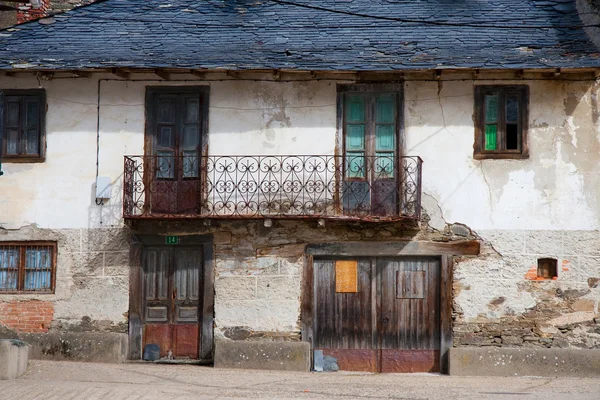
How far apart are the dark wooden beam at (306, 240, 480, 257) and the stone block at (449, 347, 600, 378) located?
64.3 inches

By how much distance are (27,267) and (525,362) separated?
8.51m

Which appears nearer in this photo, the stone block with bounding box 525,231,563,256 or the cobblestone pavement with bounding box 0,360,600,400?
the cobblestone pavement with bounding box 0,360,600,400

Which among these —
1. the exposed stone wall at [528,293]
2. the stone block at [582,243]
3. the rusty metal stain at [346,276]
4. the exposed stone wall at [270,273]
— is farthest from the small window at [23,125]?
the stone block at [582,243]

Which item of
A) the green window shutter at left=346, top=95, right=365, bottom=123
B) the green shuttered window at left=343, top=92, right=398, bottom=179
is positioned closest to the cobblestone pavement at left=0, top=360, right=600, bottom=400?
the green shuttered window at left=343, top=92, right=398, bottom=179

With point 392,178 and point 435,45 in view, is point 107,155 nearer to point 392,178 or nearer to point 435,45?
point 392,178

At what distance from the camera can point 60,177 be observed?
Result: 17.1 m

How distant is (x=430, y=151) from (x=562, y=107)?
231 cm

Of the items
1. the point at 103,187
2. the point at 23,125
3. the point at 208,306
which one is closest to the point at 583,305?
the point at 208,306

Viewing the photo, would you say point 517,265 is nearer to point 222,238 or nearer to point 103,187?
point 222,238

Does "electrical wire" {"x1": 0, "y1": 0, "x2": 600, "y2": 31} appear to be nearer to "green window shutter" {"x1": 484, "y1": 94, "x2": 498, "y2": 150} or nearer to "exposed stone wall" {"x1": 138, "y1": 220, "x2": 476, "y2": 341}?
"green window shutter" {"x1": 484, "y1": 94, "x2": 498, "y2": 150}

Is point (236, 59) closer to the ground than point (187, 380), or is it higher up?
higher up

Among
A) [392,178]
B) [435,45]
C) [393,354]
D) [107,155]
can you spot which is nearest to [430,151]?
[392,178]

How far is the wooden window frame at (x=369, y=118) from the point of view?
16750 millimetres

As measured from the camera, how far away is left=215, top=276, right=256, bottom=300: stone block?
16.8 meters
